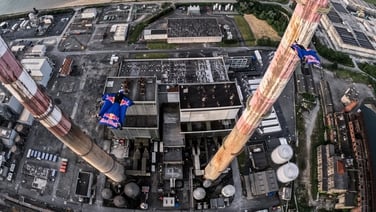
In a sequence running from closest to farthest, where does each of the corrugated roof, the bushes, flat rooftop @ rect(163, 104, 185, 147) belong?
flat rooftop @ rect(163, 104, 185, 147) < the corrugated roof < the bushes

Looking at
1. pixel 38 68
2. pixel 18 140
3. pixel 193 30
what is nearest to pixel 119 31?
pixel 193 30

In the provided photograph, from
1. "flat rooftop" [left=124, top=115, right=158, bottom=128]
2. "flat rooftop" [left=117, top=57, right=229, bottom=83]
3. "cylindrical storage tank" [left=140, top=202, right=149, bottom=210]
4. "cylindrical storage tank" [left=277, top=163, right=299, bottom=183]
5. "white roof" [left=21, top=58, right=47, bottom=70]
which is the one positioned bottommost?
"cylindrical storage tank" [left=140, top=202, right=149, bottom=210]

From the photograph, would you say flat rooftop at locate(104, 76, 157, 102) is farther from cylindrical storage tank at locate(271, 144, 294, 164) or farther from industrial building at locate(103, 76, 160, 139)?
cylindrical storage tank at locate(271, 144, 294, 164)

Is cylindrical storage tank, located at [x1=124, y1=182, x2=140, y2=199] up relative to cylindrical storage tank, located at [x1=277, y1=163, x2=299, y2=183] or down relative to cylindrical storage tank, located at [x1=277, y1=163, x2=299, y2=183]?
down

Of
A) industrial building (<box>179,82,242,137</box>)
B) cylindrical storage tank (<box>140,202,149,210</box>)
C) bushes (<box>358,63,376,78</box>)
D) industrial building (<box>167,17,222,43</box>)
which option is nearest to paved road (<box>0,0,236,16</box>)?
industrial building (<box>167,17,222,43</box>)

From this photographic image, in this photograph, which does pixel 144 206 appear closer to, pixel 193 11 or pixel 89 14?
pixel 193 11

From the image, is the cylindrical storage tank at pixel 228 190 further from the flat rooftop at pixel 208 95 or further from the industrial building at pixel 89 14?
the industrial building at pixel 89 14

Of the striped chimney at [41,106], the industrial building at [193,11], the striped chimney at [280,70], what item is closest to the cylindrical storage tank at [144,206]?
the striped chimney at [41,106]
